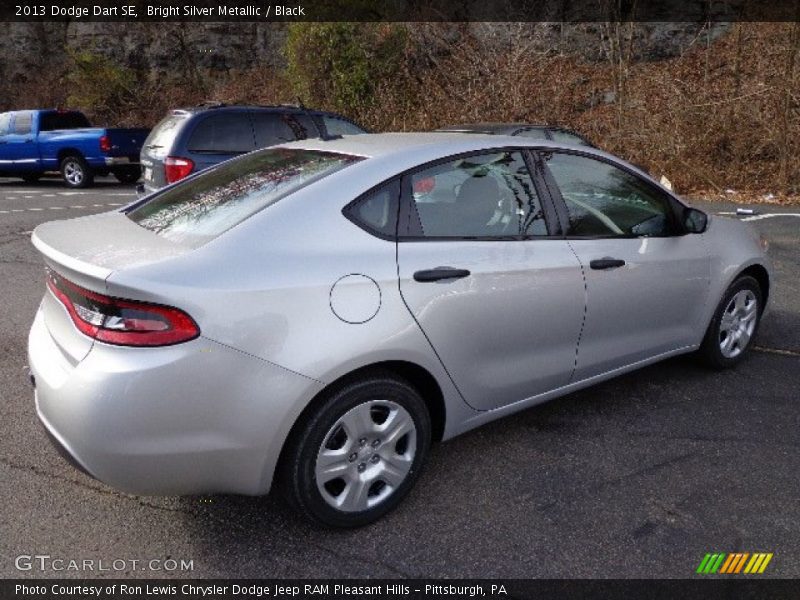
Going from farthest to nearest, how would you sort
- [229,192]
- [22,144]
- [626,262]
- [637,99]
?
1. [637,99]
2. [22,144]
3. [626,262]
4. [229,192]

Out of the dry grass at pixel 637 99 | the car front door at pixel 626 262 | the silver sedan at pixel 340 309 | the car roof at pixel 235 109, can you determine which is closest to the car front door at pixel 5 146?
the dry grass at pixel 637 99

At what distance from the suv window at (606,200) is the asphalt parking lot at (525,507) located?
3.46ft

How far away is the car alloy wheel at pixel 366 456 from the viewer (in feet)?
8.54

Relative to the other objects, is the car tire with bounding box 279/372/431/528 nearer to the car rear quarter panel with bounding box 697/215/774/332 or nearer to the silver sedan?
the silver sedan

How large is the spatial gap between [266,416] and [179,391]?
12.5 inches

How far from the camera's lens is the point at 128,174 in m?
15.5

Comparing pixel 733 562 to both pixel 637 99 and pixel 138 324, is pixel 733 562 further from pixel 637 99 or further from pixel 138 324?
pixel 637 99

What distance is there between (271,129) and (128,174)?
25.9 ft

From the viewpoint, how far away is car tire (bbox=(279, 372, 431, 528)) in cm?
253

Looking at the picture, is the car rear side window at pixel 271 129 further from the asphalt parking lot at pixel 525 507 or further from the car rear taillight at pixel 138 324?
the car rear taillight at pixel 138 324

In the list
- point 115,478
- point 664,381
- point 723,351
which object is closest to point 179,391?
point 115,478

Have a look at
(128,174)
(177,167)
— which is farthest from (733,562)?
(128,174)

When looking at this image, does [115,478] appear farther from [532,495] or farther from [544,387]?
[544,387]

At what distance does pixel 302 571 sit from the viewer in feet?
8.20
